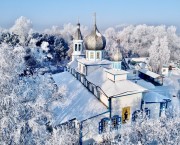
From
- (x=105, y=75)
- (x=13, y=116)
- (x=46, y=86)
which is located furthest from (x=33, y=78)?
(x=105, y=75)

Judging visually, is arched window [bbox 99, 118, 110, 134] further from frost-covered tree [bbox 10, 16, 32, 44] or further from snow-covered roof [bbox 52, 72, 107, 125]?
frost-covered tree [bbox 10, 16, 32, 44]

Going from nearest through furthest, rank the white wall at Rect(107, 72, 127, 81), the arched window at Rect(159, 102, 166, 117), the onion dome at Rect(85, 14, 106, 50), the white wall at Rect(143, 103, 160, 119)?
the white wall at Rect(107, 72, 127, 81) < the white wall at Rect(143, 103, 160, 119) < the arched window at Rect(159, 102, 166, 117) < the onion dome at Rect(85, 14, 106, 50)

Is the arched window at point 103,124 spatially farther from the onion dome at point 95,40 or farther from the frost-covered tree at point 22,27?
the frost-covered tree at point 22,27

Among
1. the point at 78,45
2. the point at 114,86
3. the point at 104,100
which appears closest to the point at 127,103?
the point at 114,86

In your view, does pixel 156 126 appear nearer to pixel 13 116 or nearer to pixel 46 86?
pixel 46 86

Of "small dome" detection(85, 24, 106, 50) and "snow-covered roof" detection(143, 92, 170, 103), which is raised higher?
"small dome" detection(85, 24, 106, 50)

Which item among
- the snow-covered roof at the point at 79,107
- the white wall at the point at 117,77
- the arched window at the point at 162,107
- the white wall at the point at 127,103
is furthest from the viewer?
the arched window at the point at 162,107

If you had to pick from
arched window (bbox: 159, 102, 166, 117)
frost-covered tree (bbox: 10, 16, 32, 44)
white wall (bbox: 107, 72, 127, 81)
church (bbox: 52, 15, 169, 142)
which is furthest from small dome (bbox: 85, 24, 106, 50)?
frost-covered tree (bbox: 10, 16, 32, 44)

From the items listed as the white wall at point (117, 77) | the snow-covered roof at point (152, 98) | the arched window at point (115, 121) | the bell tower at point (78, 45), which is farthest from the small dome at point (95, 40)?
the bell tower at point (78, 45)

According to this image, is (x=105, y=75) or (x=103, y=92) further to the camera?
(x=105, y=75)
